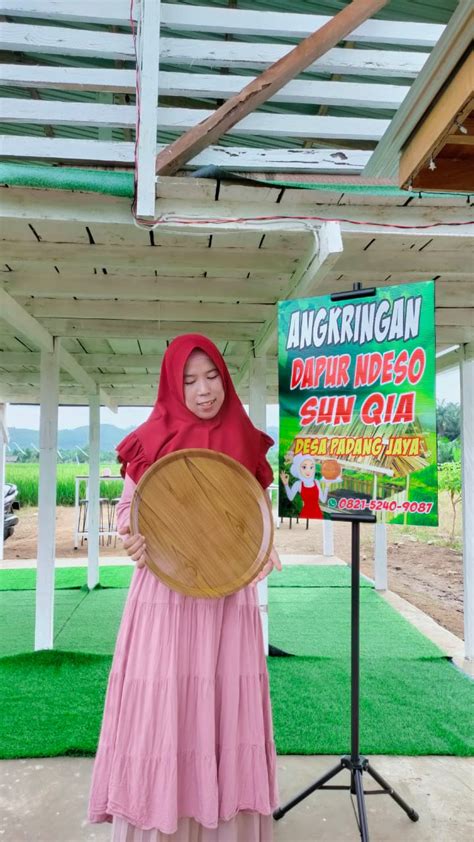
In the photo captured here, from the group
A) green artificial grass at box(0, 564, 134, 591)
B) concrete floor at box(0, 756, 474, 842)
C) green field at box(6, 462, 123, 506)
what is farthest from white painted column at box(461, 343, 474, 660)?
green field at box(6, 462, 123, 506)

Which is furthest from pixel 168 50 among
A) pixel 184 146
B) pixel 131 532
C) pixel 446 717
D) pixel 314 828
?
pixel 446 717

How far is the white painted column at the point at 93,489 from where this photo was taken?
5.86 meters

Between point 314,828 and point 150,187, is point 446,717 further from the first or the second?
point 150,187

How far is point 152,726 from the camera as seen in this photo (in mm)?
1444

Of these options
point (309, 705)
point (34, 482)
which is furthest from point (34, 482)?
point (309, 705)

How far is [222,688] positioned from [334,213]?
5.71 ft

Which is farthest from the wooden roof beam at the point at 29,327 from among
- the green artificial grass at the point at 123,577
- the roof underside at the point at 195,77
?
the green artificial grass at the point at 123,577

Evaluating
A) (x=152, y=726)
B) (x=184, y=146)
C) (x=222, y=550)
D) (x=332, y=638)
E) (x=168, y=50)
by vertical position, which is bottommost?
(x=332, y=638)

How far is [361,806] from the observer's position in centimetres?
178

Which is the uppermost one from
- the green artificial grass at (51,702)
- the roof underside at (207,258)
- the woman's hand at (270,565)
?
the roof underside at (207,258)

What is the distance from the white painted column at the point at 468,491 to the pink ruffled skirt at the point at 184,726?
9.58 ft

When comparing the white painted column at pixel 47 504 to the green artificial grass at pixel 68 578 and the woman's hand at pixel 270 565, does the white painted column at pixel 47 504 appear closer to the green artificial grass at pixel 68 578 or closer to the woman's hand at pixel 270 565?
the green artificial grass at pixel 68 578

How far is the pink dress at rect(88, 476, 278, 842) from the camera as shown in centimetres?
143

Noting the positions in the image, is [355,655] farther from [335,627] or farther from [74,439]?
[74,439]
